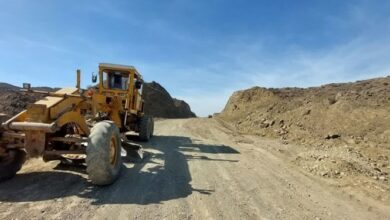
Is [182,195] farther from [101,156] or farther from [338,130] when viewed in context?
[338,130]

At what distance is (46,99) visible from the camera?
777cm

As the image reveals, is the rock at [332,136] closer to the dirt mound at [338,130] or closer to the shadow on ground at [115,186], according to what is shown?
the dirt mound at [338,130]

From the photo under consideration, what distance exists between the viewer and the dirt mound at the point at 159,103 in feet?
174

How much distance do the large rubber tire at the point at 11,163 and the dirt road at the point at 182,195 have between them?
0.17m

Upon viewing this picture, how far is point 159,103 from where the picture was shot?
5562 cm

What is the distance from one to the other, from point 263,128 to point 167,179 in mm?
15949

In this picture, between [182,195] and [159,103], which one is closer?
[182,195]

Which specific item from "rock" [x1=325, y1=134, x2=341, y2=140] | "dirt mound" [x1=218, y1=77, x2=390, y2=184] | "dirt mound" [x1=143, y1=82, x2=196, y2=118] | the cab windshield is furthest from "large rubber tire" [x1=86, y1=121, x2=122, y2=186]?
"dirt mound" [x1=143, y1=82, x2=196, y2=118]

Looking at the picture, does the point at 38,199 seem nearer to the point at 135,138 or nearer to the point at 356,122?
the point at 135,138

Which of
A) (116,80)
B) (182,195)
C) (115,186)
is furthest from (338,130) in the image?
(115,186)

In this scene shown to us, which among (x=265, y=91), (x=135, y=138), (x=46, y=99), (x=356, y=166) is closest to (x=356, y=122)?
(x=356, y=166)

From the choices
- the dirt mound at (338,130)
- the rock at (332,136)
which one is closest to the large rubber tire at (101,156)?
the dirt mound at (338,130)

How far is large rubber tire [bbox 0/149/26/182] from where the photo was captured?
7332mm

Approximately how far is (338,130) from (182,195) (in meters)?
13.2
